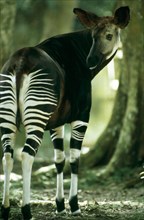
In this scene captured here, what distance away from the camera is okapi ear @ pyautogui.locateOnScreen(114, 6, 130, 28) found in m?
7.08

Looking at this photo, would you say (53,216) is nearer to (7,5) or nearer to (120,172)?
(120,172)

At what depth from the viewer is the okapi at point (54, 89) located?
633 centimetres

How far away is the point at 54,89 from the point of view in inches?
256

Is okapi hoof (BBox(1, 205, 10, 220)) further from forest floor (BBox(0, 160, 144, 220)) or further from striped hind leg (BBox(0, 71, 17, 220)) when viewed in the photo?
forest floor (BBox(0, 160, 144, 220))

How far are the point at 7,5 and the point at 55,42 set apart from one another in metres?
4.13

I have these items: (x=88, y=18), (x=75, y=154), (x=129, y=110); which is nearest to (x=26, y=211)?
(x=75, y=154)

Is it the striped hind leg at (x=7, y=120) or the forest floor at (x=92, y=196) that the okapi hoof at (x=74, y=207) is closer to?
the forest floor at (x=92, y=196)

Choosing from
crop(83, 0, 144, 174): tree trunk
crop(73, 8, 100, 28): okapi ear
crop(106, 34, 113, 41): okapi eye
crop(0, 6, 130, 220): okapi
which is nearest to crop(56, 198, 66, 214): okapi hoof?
crop(0, 6, 130, 220): okapi

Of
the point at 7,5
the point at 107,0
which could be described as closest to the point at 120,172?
the point at 7,5

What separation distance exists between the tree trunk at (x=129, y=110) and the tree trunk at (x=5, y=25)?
1.97 metres

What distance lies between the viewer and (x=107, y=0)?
18141 millimetres

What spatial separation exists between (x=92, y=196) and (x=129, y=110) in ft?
7.35

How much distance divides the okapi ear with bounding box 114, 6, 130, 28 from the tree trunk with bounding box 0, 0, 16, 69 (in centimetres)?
425

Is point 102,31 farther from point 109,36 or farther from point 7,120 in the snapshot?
point 7,120
